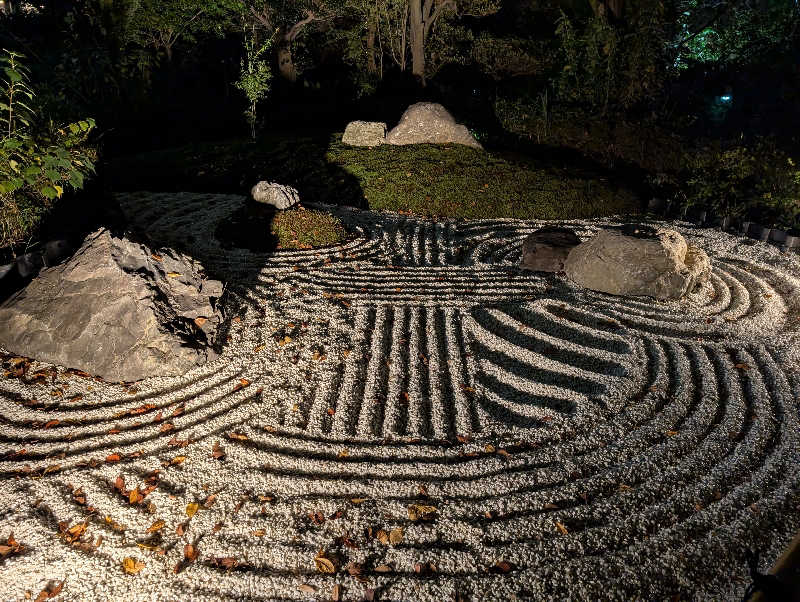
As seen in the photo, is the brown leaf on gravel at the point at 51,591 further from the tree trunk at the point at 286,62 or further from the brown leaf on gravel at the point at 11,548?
the tree trunk at the point at 286,62

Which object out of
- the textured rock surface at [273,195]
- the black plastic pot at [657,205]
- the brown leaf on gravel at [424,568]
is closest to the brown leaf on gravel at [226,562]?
the brown leaf on gravel at [424,568]

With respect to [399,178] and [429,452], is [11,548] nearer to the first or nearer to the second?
[429,452]

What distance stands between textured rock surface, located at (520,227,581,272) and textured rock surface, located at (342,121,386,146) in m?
6.29

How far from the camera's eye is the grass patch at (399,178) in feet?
34.9

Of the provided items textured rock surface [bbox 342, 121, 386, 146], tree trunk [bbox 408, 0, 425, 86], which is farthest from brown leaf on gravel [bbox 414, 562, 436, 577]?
tree trunk [bbox 408, 0, 425, 86]

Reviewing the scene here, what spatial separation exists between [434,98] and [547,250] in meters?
11.1

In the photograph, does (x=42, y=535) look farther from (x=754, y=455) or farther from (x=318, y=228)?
(x=318, y=228)

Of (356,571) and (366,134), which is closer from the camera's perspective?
(356,571)

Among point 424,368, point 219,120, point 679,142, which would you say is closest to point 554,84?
point 679,142

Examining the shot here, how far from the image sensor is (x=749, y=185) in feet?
33.2

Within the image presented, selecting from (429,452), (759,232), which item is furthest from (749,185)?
(429,452)

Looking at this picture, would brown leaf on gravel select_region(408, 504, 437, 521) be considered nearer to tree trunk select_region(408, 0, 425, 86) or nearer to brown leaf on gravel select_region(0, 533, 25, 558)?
brown leaf on gravel select_region(0, 533, 25, 558)

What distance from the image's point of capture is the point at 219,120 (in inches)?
632

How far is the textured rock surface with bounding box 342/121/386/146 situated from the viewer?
13.2 m
